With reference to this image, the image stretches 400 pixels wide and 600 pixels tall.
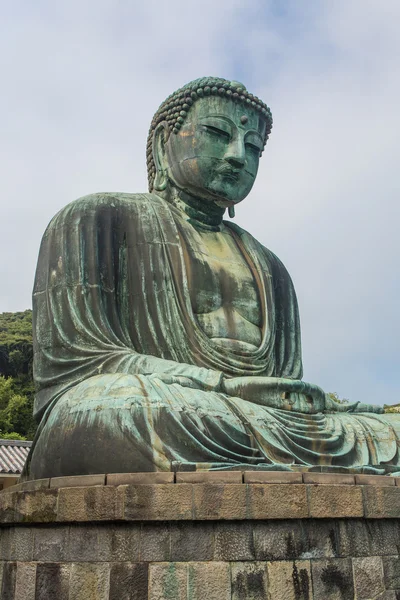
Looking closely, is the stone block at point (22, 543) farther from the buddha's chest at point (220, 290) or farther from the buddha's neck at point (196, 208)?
the buddha's neck at point (196, 208)

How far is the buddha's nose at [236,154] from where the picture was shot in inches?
273

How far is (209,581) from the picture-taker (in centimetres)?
390

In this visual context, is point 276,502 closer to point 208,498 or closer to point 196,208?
point 208,498

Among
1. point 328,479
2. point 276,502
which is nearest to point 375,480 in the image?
point 328,479

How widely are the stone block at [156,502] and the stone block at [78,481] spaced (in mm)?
273

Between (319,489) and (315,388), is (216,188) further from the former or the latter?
(319,489)

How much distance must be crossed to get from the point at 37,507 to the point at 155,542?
0.90 metres

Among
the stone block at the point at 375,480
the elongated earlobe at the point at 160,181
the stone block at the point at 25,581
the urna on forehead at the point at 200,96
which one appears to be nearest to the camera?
the stone block at the point at 25,581

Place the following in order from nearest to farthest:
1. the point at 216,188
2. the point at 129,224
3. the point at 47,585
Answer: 1. the point at 47,585
2. the point at 129,224
3. the point at 216,188

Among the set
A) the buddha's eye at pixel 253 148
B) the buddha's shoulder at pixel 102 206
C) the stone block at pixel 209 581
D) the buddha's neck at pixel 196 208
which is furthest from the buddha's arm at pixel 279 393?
the buddha's eye at pixel 253 148

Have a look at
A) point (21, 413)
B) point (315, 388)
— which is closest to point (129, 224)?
point (315, 388)

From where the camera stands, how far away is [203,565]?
394 centimetres

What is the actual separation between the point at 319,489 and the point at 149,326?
8.00 ft

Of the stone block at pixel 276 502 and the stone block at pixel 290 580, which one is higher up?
the stone block at pixel 276 502
